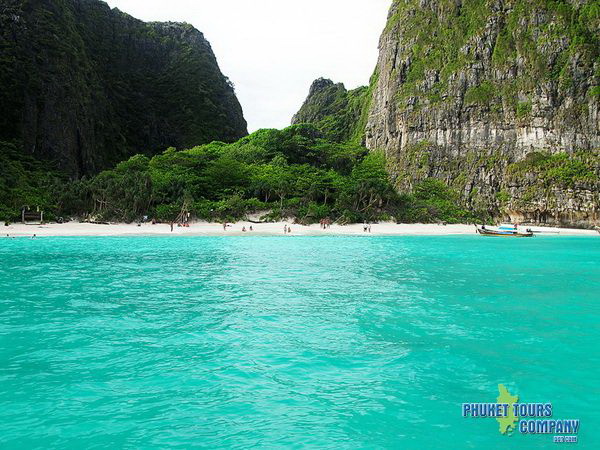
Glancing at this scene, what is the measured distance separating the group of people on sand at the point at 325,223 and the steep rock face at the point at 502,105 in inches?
1325

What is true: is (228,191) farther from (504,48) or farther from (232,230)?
(504,48)

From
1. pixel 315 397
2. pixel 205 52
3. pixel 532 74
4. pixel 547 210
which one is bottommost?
pixel 315 397

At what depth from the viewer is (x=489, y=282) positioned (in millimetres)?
20875

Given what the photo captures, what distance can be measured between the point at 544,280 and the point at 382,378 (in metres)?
17.0

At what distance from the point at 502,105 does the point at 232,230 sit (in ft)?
202

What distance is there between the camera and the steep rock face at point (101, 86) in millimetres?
84562

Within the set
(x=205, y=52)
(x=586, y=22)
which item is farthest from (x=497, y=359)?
(x=205, y=52)

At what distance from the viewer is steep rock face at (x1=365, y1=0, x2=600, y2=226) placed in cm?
7719

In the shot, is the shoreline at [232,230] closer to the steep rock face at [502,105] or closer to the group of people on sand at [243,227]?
the group of people on sand at [243,227]

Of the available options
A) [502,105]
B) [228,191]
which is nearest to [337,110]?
[502,105]

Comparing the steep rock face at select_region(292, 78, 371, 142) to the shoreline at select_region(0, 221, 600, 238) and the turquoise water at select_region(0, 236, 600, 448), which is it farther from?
the turquoise water at select_region(0, 236, 600, 448)

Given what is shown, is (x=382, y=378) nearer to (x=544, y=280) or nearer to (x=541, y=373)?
(x=541, y=373)

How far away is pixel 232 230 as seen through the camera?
54188 mm

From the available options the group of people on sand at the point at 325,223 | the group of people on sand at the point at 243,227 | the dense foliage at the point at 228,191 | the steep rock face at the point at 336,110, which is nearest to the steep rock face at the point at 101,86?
the dense foliage at the point at 228,191
